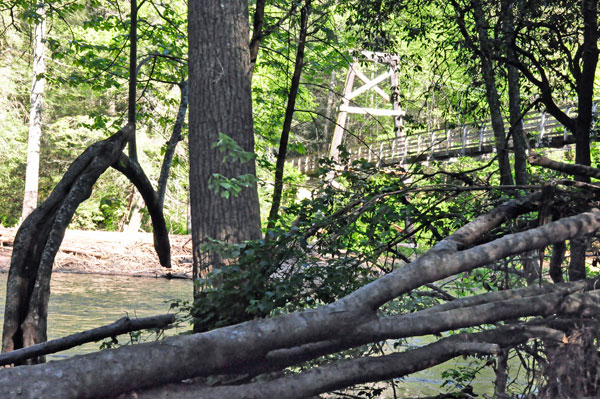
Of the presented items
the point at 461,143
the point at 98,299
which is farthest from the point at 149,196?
the point at 461,143

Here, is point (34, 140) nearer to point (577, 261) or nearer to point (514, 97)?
point (514, 97)

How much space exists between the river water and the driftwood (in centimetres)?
326

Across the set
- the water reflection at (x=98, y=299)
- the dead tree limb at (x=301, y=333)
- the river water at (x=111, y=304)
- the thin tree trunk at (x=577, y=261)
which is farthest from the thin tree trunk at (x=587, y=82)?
the water reflection at (x=98, y=299)

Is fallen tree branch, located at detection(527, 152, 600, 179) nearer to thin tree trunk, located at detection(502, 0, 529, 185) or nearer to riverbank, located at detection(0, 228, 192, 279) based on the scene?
thin tree trunk, located at detection(502, 0, 529, 185)

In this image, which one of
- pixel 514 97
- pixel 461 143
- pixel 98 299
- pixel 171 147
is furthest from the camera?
pixel 461 143

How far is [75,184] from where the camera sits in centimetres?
488

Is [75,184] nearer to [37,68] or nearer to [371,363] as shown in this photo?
[371,363]

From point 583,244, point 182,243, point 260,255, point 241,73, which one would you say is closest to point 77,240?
point 182,243

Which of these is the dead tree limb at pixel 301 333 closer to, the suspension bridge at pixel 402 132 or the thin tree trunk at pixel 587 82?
the suspension bridge at pixel 402 132

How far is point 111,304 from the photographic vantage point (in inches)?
508

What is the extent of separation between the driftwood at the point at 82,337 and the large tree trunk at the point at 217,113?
1350 millimetres

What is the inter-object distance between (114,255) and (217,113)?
46.6 feet

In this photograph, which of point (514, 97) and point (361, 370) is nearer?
point (361, 370)

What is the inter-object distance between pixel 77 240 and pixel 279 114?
32.7 feet
